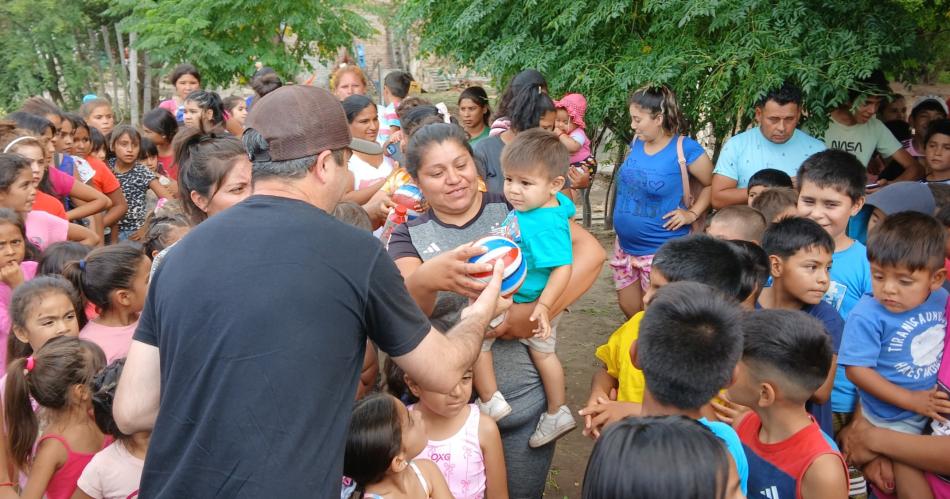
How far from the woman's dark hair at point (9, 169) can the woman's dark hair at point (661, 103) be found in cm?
411

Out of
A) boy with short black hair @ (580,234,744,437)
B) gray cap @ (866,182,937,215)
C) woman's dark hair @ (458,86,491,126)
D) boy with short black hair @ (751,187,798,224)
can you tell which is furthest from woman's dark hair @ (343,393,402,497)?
woman's dark hair @ (458,86,491,126)

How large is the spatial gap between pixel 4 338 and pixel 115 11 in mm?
11710

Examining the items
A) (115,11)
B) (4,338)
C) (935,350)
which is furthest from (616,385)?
(115,11)

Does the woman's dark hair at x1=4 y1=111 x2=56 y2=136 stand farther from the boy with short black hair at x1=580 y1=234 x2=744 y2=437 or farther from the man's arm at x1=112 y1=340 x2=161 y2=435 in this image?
the boy with short black hair at x1=580 y1=234 x2=744 y2=437

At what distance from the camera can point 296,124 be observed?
86.3 inches

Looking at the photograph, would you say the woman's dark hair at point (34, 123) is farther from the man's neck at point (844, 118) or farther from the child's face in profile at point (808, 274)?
the man's neck at point (844, 118)

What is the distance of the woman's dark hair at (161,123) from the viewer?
716 cm

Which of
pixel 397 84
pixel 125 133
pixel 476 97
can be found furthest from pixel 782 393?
pixel 397 84

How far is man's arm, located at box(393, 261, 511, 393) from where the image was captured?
2.21 meters

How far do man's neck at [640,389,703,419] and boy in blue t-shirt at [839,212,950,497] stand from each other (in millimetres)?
1153

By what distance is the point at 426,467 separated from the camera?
2.95 metres

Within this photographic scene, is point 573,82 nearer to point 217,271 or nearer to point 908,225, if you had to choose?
point 908,225

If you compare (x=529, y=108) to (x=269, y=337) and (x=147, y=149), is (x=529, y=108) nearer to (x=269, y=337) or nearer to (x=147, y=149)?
(x=269, y=337)

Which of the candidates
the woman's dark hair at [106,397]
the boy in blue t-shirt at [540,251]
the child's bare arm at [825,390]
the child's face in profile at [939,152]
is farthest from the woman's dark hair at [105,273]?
the child's face in profile at [939,152]
